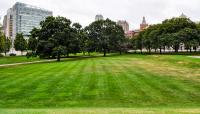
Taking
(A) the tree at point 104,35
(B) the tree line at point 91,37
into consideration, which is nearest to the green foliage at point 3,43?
(B) the tree line at point 91,37

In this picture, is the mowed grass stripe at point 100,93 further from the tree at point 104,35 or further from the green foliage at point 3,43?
the tree at point 104,35

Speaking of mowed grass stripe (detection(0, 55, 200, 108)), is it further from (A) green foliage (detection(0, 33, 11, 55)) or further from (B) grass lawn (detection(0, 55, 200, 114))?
(A) green foliage (detection(0, 33, 11, 55))

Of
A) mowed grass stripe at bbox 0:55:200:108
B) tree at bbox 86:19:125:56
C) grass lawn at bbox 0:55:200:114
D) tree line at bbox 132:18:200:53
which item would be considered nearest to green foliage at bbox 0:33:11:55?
tree at bbox 86:19:125:56

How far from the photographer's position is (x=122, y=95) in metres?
18.0

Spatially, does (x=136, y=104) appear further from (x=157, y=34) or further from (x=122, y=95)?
(x=157, y=34)

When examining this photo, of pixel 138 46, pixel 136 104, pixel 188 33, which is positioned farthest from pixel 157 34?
pixel 136 104

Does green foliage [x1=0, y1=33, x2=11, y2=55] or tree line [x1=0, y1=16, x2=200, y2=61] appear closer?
green foliage [x1=0, y1=33, x2=11, y2=55]

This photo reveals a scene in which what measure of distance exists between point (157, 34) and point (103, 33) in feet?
62.7

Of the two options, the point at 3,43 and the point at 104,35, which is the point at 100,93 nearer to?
the point at 3,43

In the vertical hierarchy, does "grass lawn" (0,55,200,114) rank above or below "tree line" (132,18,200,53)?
below

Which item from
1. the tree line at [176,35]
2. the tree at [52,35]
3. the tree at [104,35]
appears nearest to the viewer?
the tree at [52,35]

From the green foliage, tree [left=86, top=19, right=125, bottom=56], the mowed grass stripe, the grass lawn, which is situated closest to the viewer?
the grass lawn

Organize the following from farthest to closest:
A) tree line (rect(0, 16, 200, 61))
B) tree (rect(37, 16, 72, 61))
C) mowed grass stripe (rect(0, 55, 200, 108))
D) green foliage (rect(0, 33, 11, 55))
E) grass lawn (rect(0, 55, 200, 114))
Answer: tree line (rect(0, 16, 200, 61)) → tree (rect(37, 16, 72, 61)) → green foliage (rect(0, 33, 11, 55)) → mowed grass stripe (rect(0, 55, 200, 108)) → grass lawn (rect(0, 55, 200, 114))

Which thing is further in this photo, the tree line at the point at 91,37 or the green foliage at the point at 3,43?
the tree line at the point at 91,37
